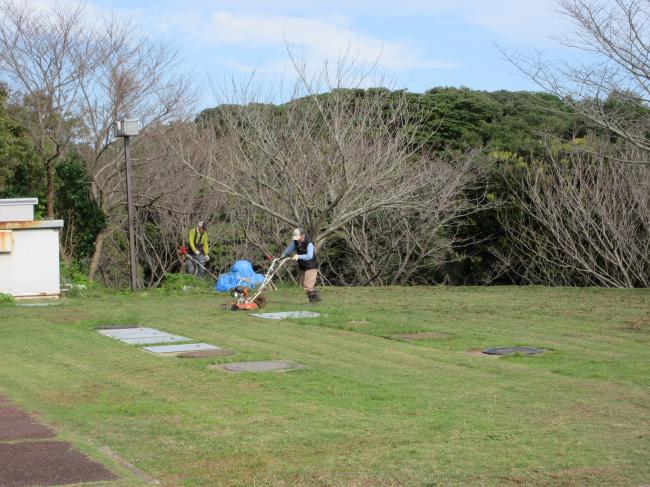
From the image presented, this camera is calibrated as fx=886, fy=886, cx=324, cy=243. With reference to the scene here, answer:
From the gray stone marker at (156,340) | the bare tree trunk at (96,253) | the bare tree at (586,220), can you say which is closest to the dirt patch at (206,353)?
the gray stone marker at (156,340)

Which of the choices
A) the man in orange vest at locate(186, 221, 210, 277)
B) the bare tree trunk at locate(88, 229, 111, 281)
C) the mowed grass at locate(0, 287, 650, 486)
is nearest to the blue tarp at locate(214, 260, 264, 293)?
the mowed grass at locate(0, 287, 650, 486)

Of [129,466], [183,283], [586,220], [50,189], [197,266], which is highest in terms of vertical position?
[50,189]

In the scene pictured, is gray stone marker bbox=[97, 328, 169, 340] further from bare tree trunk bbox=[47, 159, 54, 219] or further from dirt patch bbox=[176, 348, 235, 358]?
bare tree trunk bbox=[47, 159, 54, 219]

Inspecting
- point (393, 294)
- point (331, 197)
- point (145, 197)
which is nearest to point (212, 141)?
point (145, 197)

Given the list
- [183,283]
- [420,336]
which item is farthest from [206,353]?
[183,283]

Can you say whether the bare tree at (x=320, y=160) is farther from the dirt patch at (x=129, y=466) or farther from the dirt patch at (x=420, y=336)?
the dirt patch at (x=129, y=466)

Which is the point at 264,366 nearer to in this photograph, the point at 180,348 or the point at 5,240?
the point at 180,348

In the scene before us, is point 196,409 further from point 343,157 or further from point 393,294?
point 343,157

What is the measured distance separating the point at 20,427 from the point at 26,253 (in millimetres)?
11945

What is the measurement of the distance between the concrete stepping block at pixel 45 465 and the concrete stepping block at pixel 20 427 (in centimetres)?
21

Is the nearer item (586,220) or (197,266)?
(197,266)

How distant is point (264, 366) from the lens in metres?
9.73

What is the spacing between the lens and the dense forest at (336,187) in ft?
77.1

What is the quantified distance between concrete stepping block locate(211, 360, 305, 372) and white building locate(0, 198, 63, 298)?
31.8 ft
